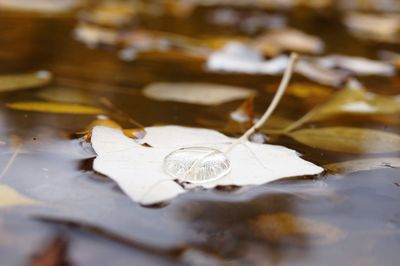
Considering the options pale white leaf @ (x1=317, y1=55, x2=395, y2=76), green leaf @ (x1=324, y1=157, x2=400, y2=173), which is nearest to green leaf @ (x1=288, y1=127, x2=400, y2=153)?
green leaf @ (x1=324, y1=157, x2=400, y2=173)

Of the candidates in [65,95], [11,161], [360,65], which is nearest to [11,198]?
[11,161]

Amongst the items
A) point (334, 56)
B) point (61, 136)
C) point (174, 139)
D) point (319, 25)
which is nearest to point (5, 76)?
point (61, 136)

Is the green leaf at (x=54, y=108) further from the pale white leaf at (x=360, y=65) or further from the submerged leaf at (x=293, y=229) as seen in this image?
the pale white leaf at (x=360, y=65)

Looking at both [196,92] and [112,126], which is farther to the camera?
[196,92]

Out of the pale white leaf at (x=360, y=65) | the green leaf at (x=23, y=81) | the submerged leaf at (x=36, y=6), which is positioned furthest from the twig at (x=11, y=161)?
the submerged leaf at (x=36, y=6)

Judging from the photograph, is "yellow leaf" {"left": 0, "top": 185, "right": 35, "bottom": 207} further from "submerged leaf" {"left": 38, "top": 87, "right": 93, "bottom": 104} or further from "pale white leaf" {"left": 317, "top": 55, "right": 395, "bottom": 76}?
"pale white leaf" {"left": 317, "top": 55, "right": 395, "bottom": 76}

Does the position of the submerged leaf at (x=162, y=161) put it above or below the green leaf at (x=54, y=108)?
above

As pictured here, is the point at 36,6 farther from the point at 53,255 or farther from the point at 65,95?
the point at 53,255
